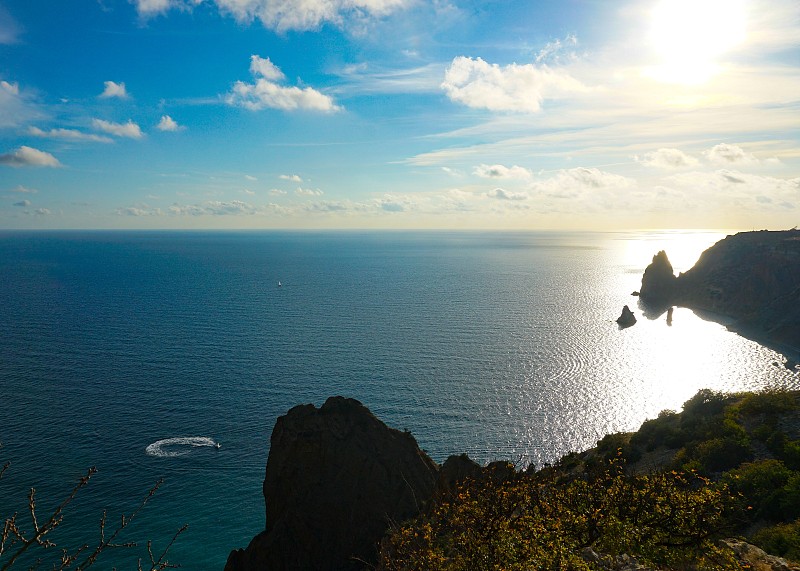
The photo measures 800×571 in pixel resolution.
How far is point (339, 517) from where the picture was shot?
133 feet

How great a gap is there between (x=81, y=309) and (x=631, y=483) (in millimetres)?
161936

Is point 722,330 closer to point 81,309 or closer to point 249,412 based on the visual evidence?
point 249,412

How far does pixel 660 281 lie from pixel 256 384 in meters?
156

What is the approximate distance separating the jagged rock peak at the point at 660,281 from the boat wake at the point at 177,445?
541 ft

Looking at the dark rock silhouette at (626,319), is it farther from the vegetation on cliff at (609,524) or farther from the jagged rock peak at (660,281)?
the vegetation on cliff at (609,524)

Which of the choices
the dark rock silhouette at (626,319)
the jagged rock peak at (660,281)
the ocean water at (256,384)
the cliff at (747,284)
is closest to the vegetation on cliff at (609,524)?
the ocean water at (256,384)

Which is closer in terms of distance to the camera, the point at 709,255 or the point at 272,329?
the point at 272,329

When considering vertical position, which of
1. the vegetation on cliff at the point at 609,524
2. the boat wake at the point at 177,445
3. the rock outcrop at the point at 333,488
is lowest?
the boat wake at the point at 177,445

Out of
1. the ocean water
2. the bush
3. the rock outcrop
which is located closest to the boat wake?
the ocean water

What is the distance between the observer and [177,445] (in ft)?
217

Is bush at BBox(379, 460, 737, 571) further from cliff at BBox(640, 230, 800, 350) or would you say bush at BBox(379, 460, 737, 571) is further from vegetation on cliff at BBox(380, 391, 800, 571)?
cliff at BBox(640, 230, 800, 350)

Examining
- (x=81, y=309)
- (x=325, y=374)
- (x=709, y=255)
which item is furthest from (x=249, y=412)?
(x=709, y=255)

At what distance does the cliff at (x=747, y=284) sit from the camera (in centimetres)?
12962

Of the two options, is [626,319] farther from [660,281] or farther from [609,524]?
[609,524]
